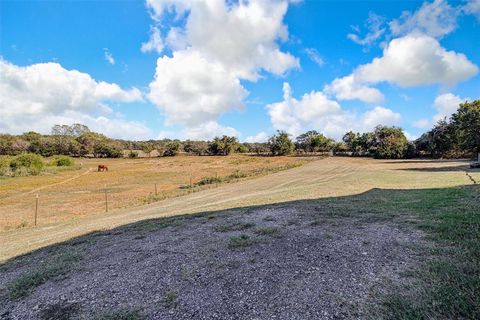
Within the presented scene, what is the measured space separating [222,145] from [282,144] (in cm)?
2271

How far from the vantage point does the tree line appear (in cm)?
5591

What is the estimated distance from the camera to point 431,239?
6230 mm

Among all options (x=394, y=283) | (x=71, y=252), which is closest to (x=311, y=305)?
(x=394, y=283)

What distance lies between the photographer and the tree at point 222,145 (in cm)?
10294

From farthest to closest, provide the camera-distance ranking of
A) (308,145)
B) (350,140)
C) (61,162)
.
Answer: (308,145) < (350,140) < (61,162)

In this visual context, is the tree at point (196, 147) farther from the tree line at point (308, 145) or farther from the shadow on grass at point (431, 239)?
the shadow on grass at point (431, 239)

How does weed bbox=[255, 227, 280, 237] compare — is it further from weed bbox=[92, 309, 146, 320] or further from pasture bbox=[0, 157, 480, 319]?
weed bbox=[92, 309, 146, 320]

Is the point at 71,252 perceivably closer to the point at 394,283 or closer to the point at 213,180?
the point at 394,283

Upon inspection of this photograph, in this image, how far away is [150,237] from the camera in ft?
28.5

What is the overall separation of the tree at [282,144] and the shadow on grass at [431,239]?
266 feet

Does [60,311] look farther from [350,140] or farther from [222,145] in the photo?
[222,145]

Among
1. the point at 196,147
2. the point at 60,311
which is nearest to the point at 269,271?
the point at 60,311

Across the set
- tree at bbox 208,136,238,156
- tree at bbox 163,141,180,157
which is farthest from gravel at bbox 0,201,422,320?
tree at bbox 163,141,180,157

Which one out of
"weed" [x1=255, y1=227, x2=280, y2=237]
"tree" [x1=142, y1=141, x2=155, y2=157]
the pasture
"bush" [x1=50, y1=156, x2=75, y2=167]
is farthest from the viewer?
"tree" [x1=142, y1=141, x2=155, y2=157]
